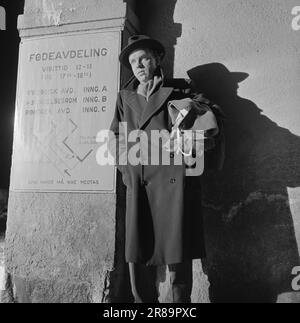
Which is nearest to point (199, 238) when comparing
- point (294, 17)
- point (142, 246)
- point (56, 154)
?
point (142, 246)

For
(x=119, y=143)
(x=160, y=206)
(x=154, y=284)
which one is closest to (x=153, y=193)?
(x=160, y=206)

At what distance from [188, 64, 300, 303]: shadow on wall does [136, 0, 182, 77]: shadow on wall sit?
1.66 feet

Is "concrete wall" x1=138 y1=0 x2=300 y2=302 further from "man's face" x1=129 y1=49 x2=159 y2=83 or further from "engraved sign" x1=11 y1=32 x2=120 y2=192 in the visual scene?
"engraved sign" x1=11 y1=32 x2=120 y2=192

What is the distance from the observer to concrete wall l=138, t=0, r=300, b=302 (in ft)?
9.34

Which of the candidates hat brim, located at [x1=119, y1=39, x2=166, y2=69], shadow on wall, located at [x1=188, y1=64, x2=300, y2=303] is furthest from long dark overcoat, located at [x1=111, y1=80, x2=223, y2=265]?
shadow on wall, located at [x1=188, y1=64, x2=300, y2=303]

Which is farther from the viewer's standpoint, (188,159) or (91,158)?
(91,158)

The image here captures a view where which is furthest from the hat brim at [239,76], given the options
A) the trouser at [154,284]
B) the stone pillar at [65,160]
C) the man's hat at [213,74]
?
the trouser at [154,284]

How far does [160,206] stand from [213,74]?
4.10 ft

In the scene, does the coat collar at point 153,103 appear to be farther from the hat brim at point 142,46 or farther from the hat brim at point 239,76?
the hat brim at point 239,76

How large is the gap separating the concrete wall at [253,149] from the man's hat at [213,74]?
3cm

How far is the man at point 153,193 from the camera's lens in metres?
2.50

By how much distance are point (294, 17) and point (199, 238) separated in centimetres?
194

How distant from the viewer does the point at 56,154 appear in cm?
311
